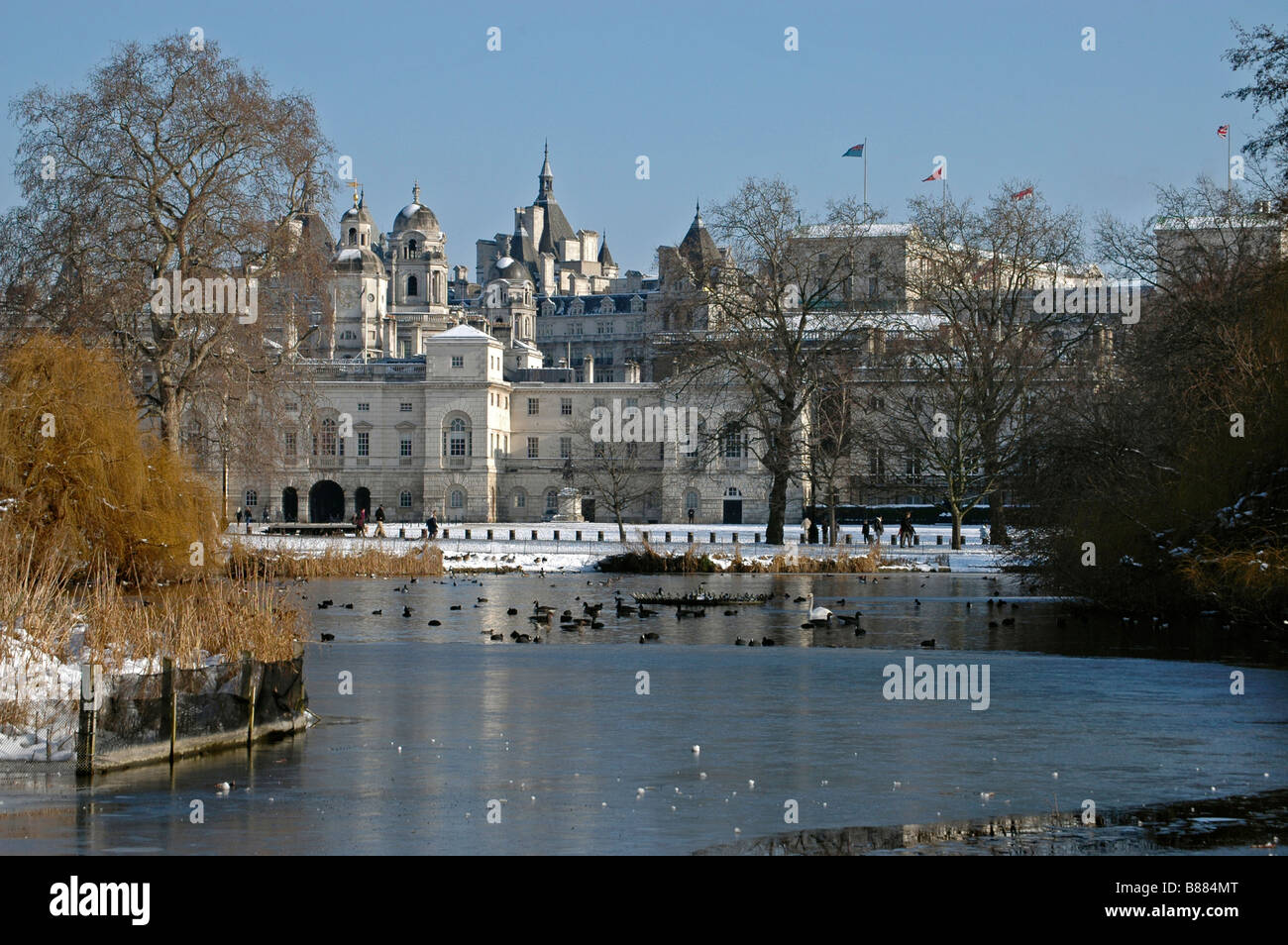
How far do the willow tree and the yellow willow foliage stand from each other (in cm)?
710

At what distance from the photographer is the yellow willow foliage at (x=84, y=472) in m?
25.6

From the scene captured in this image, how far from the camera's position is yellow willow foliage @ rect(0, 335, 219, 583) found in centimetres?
2562

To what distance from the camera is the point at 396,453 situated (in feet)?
336

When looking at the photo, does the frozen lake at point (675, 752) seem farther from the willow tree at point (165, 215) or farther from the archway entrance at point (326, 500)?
the archway entrance at point (326, 500)

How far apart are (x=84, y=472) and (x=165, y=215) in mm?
13561

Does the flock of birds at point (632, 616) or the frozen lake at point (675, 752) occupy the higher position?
the flock of birds at point (632, 616)

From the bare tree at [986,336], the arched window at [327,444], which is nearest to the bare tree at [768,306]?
the bare tree at [986,336]

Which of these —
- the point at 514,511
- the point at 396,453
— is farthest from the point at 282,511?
the point at 514,511

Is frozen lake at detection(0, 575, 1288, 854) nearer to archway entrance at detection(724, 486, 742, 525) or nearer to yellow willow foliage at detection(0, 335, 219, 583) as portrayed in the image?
yellow willow foliage at detection(0, 335, 219, 583)

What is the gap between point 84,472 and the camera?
26.9m

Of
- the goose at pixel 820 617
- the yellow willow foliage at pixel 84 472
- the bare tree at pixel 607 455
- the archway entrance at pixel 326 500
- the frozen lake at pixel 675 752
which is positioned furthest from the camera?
the archway entrance at pixel 326 500

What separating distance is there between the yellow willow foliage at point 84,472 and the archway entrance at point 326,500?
2891 inches
